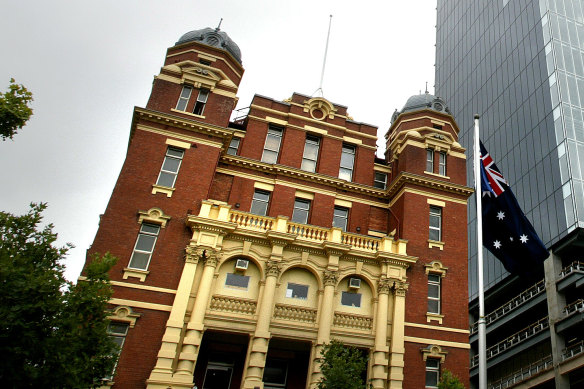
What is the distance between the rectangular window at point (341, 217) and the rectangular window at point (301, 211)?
1.87 m

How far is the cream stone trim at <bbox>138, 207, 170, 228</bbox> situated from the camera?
2495cm

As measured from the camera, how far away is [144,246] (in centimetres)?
2453

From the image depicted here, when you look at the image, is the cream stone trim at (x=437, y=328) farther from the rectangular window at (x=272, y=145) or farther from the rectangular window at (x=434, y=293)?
the rectangular window at (x=272, y=145)

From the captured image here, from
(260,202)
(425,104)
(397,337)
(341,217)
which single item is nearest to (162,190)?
(260,202)

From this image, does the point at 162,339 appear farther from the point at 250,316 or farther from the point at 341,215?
the point at 341,215

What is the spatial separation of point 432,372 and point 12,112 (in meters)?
22.0

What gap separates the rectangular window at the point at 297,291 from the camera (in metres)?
25.3

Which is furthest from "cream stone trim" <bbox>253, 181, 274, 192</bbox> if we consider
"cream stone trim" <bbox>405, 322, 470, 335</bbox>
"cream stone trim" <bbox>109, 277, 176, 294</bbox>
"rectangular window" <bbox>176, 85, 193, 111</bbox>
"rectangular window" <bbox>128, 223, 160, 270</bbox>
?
"cream stone trim" <bbox>405, 322, 470, 335</bbox>

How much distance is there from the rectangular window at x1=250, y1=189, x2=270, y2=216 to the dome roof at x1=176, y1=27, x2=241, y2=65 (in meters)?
9.67

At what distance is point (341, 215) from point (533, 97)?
3940 centimetres

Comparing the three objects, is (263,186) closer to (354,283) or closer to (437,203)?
(354,283)

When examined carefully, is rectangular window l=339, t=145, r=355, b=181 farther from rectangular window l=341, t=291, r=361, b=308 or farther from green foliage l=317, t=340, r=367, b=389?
green foliage l=317, t=340, r=367, b=389

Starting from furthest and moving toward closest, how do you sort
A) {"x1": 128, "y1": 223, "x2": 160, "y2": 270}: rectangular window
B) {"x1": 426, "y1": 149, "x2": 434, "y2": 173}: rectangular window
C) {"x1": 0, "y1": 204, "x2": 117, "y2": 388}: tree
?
{"x1": 426, "y1": 149, "x2": 434, "y2": 173}: rectangular window, {"x1": 128, "y1": 223, "x2": 160, "y2": 270}: rectangular window, {"x1": 0, "y1": 204, "x2": 117, "y2": 388}: tree

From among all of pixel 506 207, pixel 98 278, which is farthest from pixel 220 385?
pixel 506 207
